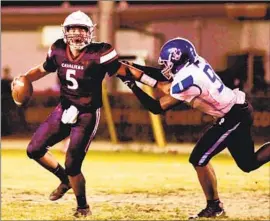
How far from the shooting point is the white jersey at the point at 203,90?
574 centimetres

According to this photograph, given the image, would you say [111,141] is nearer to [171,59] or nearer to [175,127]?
[175,127]

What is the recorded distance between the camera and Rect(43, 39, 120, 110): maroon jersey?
545cm

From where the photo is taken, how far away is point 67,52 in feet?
18.2

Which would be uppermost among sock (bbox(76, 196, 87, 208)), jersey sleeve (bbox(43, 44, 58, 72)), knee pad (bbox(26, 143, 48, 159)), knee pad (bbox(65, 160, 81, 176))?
jersey sleeve (bbox(43, 44, 58, 72))

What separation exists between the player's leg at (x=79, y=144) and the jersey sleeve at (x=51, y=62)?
0.44 meters

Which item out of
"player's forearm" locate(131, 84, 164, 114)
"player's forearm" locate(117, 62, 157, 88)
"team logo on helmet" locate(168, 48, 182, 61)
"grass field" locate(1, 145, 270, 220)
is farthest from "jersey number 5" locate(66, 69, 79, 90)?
"grass field" locate(1, 145, 270, 220)

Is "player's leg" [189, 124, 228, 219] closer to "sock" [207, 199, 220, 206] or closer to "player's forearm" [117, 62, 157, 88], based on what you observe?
"sock" [207, 199, 220, 206]

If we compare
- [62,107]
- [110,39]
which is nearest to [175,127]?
[110,39]

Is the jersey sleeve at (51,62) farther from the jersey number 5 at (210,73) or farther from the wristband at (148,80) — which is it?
the jersey number 5 at (210,73)

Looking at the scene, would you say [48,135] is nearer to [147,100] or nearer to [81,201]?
[81,201]

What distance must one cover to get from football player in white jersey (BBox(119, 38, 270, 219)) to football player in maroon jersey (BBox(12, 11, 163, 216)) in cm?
22

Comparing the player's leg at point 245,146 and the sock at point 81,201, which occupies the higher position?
the player's leg at point 245,146

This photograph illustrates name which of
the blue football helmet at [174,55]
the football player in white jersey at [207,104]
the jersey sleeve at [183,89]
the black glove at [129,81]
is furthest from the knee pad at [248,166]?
the black glove at [129,81]

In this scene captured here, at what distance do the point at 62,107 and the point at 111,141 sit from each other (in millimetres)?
8295
